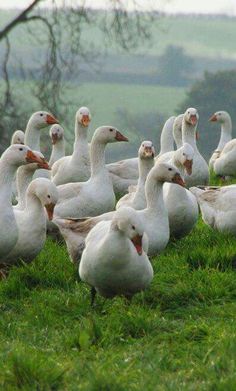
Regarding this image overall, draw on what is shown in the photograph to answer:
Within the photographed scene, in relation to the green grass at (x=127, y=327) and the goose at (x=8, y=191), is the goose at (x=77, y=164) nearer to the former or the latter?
the green grass at (x=127, y=327)

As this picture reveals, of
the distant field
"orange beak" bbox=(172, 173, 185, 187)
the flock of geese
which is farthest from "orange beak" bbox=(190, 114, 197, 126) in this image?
the distant field

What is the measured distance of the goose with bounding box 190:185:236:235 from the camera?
11047mm

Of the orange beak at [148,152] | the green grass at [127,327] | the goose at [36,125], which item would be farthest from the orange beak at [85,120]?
the green grass at [127,327]

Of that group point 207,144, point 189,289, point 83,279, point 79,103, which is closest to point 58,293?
point 83,279

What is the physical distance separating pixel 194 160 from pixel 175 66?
24675 millimetres

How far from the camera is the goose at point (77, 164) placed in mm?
14039

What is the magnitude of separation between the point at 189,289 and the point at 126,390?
294cm

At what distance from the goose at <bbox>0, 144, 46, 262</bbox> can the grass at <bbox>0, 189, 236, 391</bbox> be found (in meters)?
0.46

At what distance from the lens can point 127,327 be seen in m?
7.91

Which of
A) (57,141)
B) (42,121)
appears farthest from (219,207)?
(57,141)

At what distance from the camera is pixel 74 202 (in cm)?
1186

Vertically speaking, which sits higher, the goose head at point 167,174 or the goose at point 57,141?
the goose head at point 167,174

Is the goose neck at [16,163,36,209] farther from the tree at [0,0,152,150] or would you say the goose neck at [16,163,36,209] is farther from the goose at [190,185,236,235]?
the tree at [0,0,152,150]

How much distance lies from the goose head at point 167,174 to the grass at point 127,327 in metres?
0.69
